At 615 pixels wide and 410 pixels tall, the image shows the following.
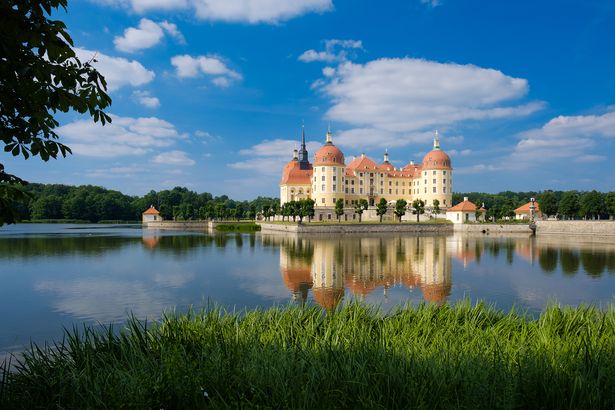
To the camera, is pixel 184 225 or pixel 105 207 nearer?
pixel 184 225

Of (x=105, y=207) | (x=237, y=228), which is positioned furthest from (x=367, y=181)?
(x=105, y=207)

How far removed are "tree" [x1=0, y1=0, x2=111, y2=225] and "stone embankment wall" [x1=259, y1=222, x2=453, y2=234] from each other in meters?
47.8

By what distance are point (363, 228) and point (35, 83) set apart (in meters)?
51.2

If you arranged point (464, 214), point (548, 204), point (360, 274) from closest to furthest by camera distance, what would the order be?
point (360, 274), point (464, 214), point (548, 204)

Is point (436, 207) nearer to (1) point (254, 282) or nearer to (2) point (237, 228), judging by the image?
(2) point (237, 228)

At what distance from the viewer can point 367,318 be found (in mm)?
7371

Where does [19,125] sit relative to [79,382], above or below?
above

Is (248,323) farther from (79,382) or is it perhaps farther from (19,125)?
(19,125)

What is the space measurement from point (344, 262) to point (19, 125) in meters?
20.8

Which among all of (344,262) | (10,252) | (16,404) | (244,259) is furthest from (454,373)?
(10,252)

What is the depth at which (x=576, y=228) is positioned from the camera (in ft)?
→ 178

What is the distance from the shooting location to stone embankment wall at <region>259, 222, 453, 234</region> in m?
51.6

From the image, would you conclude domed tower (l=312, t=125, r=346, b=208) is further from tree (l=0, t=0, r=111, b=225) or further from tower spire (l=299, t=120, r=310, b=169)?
tree (l=0, t=0, r=111, b=225)

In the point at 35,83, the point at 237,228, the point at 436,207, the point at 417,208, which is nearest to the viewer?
the point at 35,83
